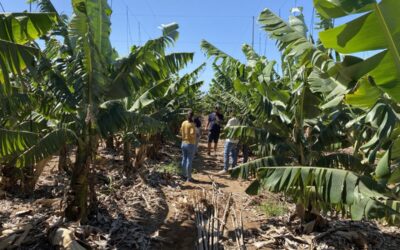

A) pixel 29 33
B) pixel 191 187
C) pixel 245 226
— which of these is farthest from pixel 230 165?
pixel 29 33

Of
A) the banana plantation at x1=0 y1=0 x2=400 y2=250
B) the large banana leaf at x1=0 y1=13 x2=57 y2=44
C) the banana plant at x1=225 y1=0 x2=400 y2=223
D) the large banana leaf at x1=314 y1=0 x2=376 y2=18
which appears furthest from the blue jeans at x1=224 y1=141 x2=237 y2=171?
the large banana leaf at x1=314 y1=0 x2=376 y2=18

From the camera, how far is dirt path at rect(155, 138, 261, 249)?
270 inches

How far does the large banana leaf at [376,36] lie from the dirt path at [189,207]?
4402 mm

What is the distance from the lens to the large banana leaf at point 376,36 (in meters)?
3.03

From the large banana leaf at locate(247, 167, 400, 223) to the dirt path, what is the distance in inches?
95.8

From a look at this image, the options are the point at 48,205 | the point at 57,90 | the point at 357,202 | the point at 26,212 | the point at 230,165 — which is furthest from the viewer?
the point at 230,165

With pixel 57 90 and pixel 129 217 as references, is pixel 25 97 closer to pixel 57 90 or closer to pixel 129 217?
pixel 57 90

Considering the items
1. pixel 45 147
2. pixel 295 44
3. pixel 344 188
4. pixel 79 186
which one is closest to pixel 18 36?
pixel 45 147

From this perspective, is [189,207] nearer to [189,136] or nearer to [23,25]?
[189,136]

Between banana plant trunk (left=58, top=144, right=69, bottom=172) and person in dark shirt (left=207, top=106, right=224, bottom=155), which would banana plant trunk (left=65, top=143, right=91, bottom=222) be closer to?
banana plant trunk (left=58, top=144, right=69, bottom=172)

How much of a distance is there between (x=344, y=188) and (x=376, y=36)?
2.07 m

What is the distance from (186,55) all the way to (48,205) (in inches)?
159

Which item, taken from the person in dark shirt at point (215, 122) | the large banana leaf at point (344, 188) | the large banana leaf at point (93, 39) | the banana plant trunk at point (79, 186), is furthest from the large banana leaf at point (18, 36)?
the person in dark shirt at point (215, 122)

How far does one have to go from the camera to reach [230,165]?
13.1 meters
